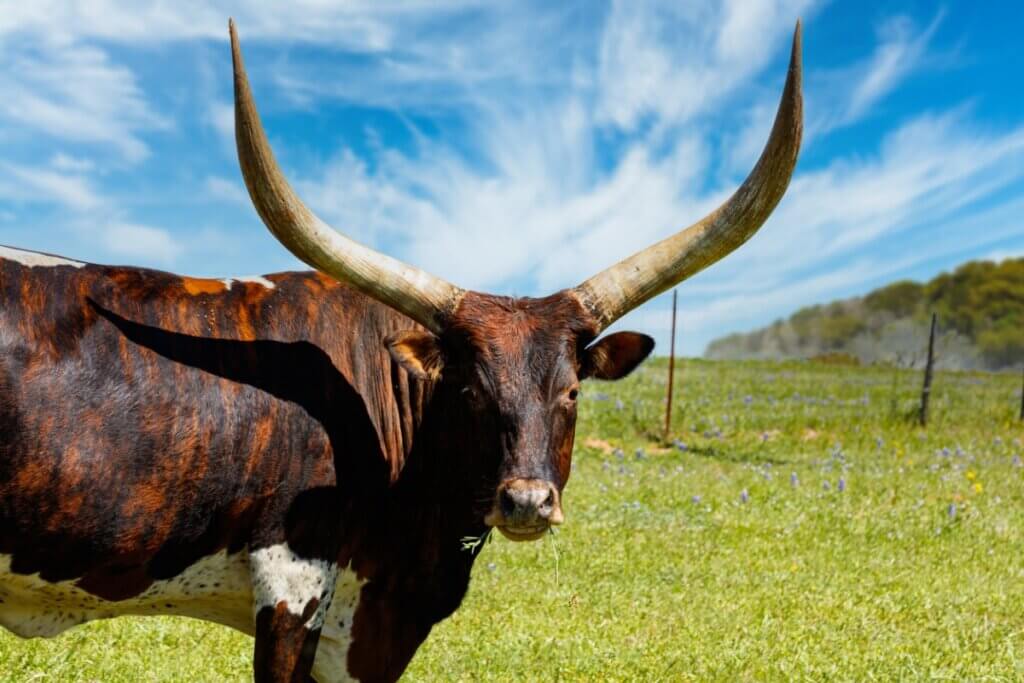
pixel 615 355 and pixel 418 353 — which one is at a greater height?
pixel 615 355

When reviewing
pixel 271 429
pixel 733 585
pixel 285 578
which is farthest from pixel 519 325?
pixel 733 585

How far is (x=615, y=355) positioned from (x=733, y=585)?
402 cm

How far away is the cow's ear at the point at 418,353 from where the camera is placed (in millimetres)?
3729

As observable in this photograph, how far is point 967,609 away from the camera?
6.96 m

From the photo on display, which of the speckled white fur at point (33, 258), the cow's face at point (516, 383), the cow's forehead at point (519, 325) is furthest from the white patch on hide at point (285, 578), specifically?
the speckled white fur at point (33, 258)

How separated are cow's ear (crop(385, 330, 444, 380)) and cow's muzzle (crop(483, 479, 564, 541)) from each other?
2.12ft

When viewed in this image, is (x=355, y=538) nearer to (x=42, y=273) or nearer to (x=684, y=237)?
(x=42, y=273)

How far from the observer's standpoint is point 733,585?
24.4 feet

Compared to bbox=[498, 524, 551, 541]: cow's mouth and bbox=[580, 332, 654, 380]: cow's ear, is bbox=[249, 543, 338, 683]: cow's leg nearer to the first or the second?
bbox=[498, 524, 551, 541]: cow's mouth

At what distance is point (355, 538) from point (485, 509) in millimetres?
603

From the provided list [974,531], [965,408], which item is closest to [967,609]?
[974,531]

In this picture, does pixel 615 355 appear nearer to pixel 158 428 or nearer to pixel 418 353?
pixel 418 353

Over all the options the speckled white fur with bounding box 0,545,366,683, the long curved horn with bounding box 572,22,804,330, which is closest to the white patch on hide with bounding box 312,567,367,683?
the speckled white fur with bounding box 0,545,366,683

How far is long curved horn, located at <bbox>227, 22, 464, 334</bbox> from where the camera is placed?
3.45 meters
